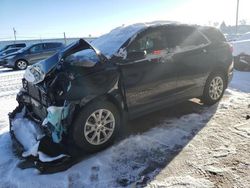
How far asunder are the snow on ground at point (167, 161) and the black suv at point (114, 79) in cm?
37

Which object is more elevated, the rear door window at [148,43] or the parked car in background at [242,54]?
the rear door window at [148,43]

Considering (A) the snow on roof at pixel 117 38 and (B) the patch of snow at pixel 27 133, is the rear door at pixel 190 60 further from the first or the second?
(B) the patch of snow at pixel 27 133

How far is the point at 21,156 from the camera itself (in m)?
3.75

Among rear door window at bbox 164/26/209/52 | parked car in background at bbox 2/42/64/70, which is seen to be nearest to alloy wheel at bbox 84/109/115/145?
rear door window at bbox 164/26/209/52

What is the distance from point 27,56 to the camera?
15.0 m

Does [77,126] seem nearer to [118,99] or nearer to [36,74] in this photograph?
[118,99]

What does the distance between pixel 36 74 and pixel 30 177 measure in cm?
142

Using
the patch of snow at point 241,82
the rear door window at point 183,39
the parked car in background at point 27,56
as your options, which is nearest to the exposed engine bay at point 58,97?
the rear door window at point 183,39

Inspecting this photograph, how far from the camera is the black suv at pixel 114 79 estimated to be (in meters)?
3.38

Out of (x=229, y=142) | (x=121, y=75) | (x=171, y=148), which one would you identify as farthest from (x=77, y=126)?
(x=229, y=142)

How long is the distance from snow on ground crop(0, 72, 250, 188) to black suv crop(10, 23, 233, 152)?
373 millimetres

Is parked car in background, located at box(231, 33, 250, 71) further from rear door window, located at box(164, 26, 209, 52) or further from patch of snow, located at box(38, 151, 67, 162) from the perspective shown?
patch of snow, located at box(38, 151, 67, 162)

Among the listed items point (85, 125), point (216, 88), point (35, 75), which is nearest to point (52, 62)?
point (35, 75)

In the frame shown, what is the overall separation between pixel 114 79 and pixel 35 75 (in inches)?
45.0
